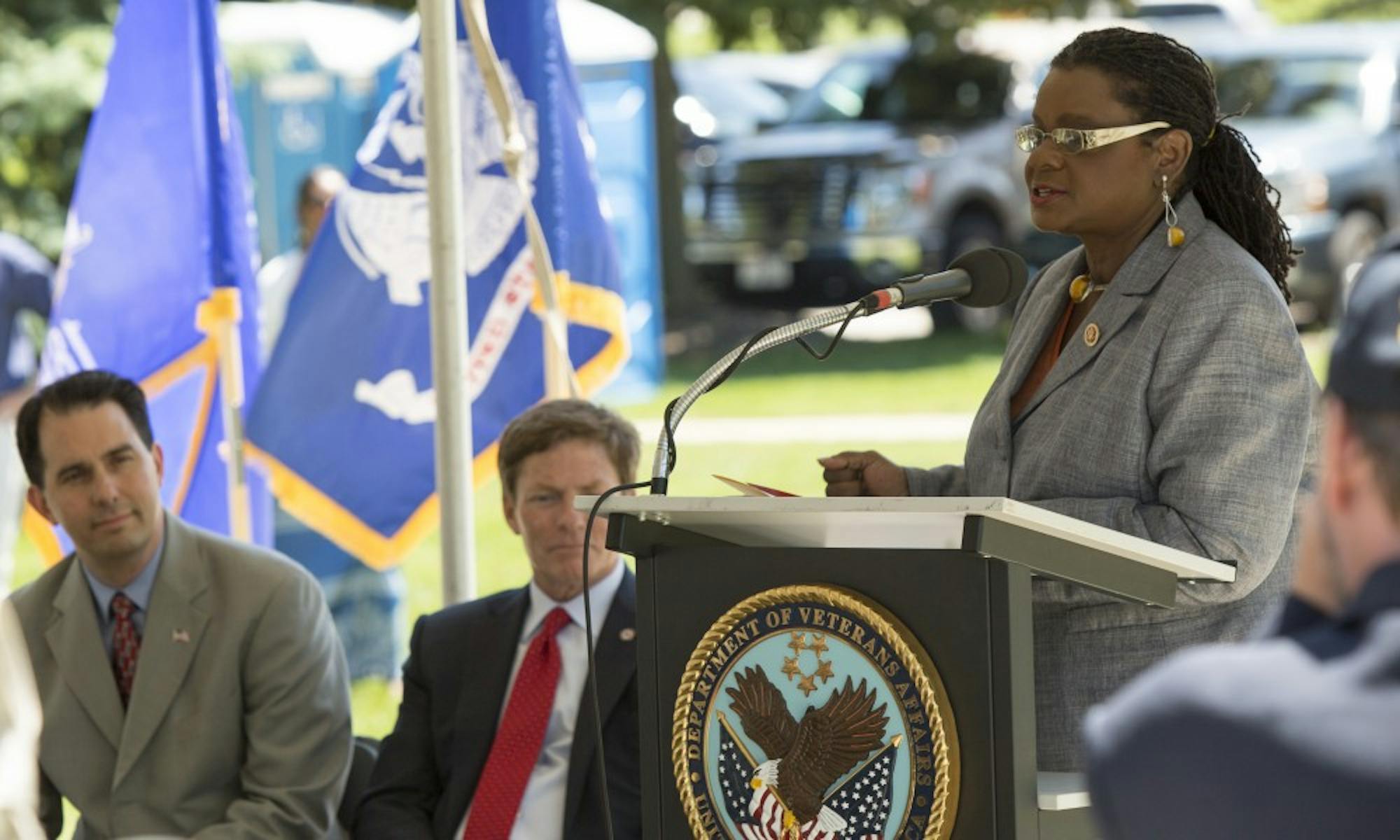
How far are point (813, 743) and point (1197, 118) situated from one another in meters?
1.16

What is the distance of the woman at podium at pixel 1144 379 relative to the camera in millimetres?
2750

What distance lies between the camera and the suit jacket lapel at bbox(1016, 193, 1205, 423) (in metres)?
2.94

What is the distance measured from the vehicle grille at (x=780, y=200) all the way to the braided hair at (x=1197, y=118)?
11.5m

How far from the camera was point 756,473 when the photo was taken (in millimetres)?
9625

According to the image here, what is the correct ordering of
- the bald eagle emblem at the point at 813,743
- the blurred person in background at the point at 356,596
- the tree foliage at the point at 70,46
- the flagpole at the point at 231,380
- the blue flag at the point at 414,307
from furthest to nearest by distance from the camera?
the tree foliage at the point at 70,46 < the blurred person in background at the point at 356,596 < the flagpole at the point at 231,380 < the blue flag at the point at 414,307 < the bald eagle emblem at the point at 813,743

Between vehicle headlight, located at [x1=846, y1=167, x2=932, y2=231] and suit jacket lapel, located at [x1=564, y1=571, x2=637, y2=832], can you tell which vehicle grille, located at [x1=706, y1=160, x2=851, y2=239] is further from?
suit jacket lapel, located at [x1=564, y1=571, x2=637, y2=832]

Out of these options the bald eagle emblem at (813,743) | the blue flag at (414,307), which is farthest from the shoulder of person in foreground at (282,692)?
the bald eagle emblem at (813,743)

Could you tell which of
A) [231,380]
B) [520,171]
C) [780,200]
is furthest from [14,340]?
[780,200]

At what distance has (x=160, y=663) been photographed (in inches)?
155

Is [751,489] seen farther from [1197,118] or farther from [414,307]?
[414,307]

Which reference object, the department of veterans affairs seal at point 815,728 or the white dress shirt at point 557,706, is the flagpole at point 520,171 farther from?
the department of veterans affairs seal at point 815,728

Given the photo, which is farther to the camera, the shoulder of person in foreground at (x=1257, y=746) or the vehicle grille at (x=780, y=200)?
the vehicle grille at (x=780, y=200)

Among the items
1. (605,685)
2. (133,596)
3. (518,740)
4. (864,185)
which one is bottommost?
(518,740)

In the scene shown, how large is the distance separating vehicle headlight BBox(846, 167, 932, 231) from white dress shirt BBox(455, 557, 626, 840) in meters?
10.7
